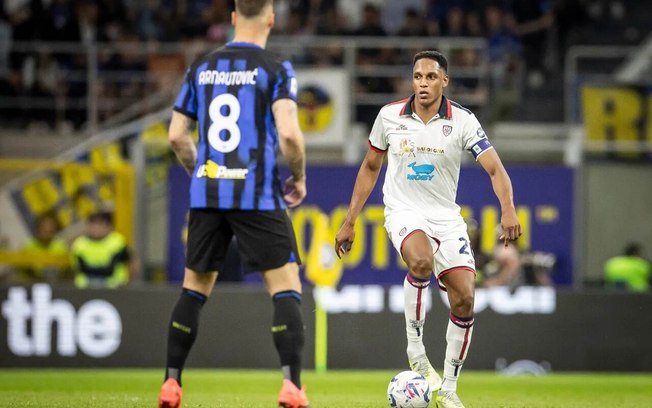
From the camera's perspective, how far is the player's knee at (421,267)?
8.46m

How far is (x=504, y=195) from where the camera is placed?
27.1ft

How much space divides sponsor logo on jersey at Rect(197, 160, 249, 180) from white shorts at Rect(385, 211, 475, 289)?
1754 millimetres

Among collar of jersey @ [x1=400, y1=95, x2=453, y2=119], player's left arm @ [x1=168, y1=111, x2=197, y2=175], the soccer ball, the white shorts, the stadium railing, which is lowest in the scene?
the soccer ball

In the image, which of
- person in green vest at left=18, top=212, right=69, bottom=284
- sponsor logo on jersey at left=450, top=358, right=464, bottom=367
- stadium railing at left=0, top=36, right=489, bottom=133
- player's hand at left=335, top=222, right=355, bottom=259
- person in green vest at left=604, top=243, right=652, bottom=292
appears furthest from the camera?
stadium railing at left=0, top=36, right=489, bottom=133

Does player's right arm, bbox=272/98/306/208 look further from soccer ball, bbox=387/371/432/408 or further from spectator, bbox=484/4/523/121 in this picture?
spectator, bbox=484/4/523/121

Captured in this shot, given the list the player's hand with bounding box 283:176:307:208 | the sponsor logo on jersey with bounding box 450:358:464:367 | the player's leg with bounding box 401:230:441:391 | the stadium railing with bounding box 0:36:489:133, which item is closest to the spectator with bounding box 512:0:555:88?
the stadium railing with bounding box 0:36:489:133

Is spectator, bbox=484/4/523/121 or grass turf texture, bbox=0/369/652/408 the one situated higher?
spectator, bbox=484/4/523/121

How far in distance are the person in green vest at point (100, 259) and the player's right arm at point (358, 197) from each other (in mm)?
7263

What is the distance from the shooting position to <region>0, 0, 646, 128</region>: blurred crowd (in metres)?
19.9

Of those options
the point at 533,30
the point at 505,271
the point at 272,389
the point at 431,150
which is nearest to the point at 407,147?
the point at 431,150

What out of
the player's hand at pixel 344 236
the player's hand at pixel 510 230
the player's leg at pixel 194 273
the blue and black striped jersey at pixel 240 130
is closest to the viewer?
the blue and black striped jersey at pixel 240 130

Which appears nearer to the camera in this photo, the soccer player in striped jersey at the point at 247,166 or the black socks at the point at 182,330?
the soccer player in striped jersey at the point at 247,166

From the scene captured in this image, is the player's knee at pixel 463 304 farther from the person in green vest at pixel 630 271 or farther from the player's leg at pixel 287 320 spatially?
the person in green vest at pixel 630 271

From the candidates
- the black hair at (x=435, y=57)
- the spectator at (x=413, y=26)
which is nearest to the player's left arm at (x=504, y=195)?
the black hair at (x=435, y=57)
